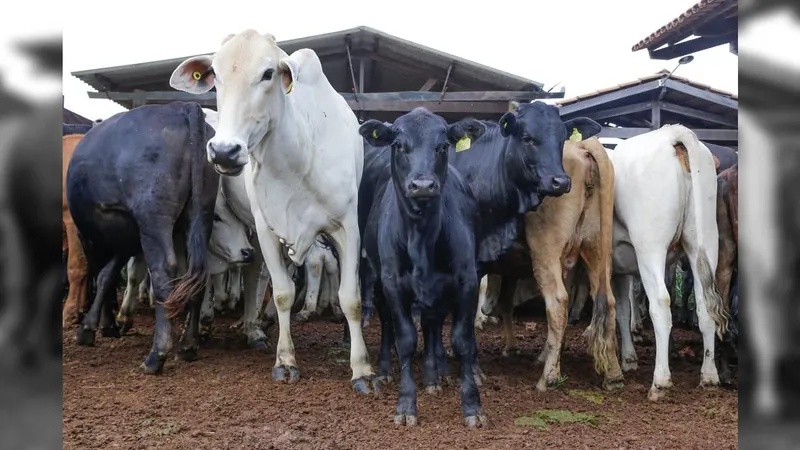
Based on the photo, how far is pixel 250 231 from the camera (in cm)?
737

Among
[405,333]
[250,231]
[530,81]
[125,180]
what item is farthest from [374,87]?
[405,333]

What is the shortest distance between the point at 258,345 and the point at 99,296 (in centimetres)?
161

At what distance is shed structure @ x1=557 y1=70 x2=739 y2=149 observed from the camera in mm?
12070

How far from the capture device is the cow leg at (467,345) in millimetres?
4617

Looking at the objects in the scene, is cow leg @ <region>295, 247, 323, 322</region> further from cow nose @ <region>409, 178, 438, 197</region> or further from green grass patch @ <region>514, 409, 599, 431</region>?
cow nose @ <region>409, 178, 438, 197</region>

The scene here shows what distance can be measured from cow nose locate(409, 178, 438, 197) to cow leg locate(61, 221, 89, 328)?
4.14 meters

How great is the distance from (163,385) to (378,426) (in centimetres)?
193

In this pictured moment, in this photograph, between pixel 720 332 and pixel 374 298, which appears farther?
pixel 374 298

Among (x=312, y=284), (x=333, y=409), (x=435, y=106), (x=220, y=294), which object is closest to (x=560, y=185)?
(x=333, y=409)

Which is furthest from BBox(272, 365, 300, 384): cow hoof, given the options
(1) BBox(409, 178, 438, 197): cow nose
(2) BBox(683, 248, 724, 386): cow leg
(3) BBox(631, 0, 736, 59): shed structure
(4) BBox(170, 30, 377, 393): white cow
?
(3) BBox(631, 0, 736, 59): shed structure

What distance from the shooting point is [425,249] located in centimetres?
483

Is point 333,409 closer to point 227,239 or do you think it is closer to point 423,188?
point 423,188

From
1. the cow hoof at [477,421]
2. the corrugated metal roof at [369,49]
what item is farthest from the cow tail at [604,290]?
the corrugated metal roof at [369,49]

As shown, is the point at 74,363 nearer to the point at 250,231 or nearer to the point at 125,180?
the point at 125,180
